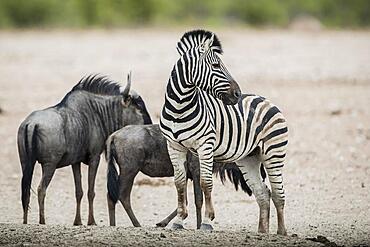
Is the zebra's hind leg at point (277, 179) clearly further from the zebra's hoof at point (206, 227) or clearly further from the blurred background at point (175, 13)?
the blurred background at point (175, 13)

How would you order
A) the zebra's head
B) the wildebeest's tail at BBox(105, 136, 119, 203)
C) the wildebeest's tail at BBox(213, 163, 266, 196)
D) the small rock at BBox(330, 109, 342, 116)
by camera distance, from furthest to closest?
1. the small rock at BBox(330, 109, 342, 116)
2. the wildebeest's tail at BBox(213, 163, 266, 196)
3. the wildebeest's tail at BBox(105, 136, 119, 203)
4. the zebra's head

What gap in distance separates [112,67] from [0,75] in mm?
2487

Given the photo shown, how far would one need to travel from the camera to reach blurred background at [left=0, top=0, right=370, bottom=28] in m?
40.8

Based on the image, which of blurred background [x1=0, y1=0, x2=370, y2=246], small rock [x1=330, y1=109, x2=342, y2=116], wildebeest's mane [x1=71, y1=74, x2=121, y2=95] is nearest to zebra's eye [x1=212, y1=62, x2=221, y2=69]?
Result: blurred background [x1=0, y1=0, x2=370, y2=246]

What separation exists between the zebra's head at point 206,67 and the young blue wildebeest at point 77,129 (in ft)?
5.12

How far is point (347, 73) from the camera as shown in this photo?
24.0 metres

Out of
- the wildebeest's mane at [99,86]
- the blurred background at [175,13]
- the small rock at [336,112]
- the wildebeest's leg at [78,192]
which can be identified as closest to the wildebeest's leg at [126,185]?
the wildebeest's leg at [78,192]

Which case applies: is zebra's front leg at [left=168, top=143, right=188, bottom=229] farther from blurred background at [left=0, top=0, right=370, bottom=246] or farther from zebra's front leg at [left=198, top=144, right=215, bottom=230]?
blurred background at [left=0, top=0, right=370, bottom=246]

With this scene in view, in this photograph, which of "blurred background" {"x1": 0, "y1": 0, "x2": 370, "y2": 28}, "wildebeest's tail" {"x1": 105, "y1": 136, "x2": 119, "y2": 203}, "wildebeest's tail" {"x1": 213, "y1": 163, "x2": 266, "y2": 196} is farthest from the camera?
"blurred background" {"x1": 0, "y1": 0, "x2": 370, "y2": 28}

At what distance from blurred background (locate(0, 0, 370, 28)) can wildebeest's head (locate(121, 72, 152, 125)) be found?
84.1 ft

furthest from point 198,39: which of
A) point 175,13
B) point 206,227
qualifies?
point 175,13

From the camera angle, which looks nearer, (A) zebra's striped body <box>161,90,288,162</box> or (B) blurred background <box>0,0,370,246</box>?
(A) zebra's striped body <box>161,90,288,162</box>

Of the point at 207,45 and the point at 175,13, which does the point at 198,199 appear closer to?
the point at 207,45

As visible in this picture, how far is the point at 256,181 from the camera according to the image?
10.2 meters
